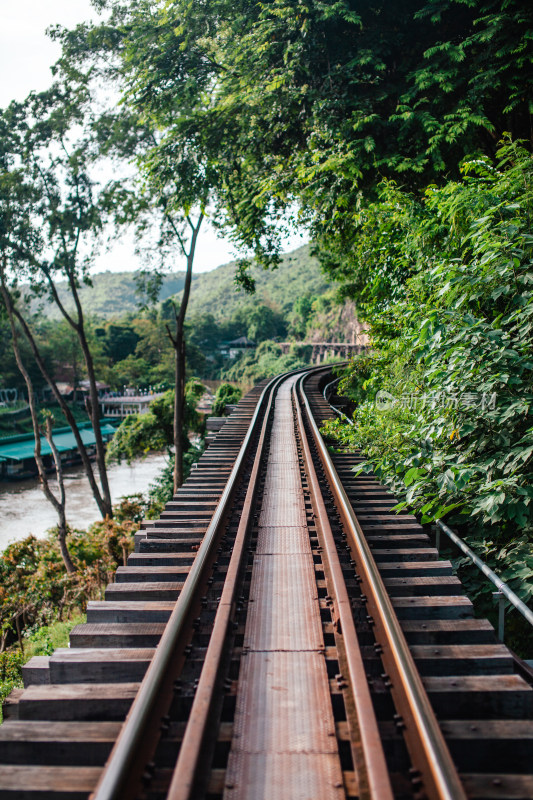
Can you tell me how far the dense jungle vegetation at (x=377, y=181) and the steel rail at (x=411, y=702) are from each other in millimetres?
1255

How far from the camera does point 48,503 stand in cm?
→ 2884

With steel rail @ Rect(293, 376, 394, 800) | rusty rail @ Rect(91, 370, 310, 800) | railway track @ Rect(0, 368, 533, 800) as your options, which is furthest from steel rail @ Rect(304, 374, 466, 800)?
rusty rail @ Rect(91, 370, 310, 800)

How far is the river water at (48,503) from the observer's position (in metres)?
24.6

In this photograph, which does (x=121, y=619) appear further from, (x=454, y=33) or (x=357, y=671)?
(x=454, y=33)

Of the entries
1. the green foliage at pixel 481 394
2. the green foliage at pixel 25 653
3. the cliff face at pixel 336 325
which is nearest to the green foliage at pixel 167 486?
the green foliage at pixel 25 653

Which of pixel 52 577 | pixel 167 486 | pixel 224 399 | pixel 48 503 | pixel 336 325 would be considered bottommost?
pixel 48 503

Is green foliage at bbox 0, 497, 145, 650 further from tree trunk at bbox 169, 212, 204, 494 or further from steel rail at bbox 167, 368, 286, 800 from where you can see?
steel rail at bbox 167, 368, 286, 800

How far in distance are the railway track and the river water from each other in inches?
814

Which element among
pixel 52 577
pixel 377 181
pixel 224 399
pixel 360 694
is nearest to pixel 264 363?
pixel 224 399

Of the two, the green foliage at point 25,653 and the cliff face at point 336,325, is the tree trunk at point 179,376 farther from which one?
the cliff face at point 336,325

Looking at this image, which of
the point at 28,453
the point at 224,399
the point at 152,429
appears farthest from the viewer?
the point at 28,453

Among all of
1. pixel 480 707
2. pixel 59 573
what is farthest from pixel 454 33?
pixel 59 573

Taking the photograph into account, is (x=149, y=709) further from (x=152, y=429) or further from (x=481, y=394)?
(x=152, y=429)

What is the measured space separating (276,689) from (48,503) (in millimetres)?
29502
